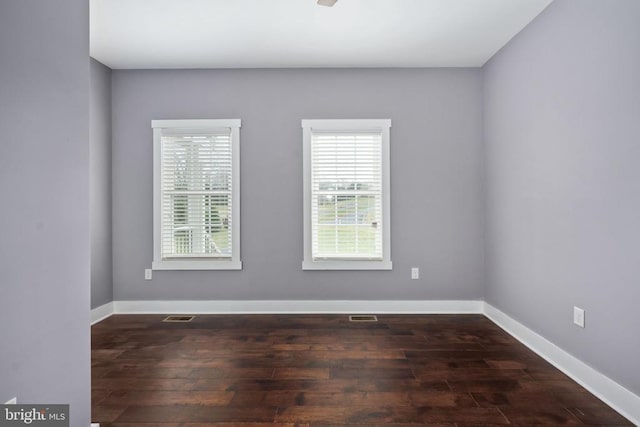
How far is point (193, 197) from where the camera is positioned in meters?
4.30

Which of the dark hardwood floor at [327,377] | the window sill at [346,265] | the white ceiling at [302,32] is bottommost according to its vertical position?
the dark hardwood floor at [327,377]

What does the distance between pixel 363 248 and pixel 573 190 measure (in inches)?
84.0

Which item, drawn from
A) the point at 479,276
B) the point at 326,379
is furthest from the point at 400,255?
the point at 326,379

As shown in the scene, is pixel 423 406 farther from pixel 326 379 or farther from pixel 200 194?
pixel 200 194

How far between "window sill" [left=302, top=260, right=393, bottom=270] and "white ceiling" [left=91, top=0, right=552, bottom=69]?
2.18 metres

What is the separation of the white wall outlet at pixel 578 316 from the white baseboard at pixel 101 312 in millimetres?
4343

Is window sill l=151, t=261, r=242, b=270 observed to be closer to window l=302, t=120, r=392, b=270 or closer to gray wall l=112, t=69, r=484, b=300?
gray wall l=112, t=69, r=484, b=300

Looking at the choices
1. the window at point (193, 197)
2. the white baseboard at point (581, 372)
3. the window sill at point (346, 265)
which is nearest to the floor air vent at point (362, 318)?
the window sill at point (346, 265)

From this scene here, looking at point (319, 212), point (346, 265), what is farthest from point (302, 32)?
point (346, 265)

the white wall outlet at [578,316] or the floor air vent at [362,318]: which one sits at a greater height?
the white wall outlet at [578,316]

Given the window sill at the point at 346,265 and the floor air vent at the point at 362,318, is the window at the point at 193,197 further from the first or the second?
the floor air vent at the point at 362,318

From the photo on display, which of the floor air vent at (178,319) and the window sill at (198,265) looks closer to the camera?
the floor air vent at (178,319)

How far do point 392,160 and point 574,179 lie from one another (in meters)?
1.90

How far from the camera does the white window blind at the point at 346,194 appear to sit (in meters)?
4.29
